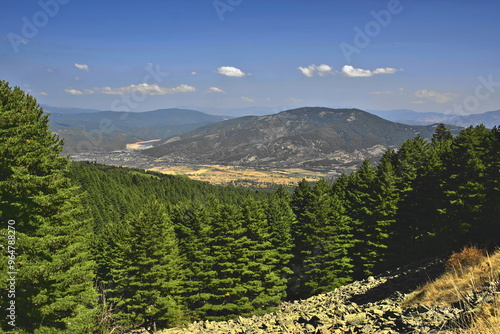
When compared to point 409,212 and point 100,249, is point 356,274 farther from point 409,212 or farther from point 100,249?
point 100,249

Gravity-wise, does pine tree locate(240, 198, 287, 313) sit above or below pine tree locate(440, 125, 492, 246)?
below

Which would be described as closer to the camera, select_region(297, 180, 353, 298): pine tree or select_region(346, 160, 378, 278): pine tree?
select_region(297, 180, 353, 298): pine tree

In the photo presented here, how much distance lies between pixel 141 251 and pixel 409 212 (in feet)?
93.4

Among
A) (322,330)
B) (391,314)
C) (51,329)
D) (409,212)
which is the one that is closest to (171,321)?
(51,329)

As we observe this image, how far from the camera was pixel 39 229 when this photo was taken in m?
15.6

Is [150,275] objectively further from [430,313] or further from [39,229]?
[430,313]

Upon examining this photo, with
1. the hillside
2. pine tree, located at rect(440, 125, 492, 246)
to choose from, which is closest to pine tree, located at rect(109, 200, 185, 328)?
the hillside

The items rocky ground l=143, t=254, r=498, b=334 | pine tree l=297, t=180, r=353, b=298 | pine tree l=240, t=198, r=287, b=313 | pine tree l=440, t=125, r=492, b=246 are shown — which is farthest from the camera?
pine tree l=297, t=180, r=353, b=298

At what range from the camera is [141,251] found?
2783 centimetres

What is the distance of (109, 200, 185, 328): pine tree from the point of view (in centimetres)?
2719

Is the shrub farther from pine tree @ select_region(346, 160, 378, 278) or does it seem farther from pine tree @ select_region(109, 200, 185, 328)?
pine tree @ select_region(109, 200, 185, 328)

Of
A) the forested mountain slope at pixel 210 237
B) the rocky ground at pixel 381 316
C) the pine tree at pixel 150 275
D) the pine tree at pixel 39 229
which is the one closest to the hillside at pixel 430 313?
the rocky ground at pixel 381 316

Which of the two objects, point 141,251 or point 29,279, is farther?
point 141,251

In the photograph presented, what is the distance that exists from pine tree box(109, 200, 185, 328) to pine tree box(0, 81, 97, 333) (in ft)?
34.3
